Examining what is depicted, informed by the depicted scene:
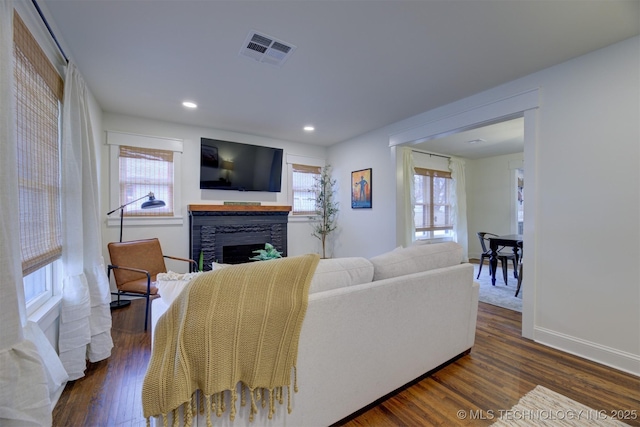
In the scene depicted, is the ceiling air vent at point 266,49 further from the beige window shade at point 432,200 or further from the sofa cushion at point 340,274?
the beige window shade at point 432,200

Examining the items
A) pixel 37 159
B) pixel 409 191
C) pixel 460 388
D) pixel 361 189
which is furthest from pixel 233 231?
pixel 460 388

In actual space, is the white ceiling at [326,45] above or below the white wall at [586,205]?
above

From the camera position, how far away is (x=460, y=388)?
1.76m

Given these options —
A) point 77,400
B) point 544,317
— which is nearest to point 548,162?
point 544,317

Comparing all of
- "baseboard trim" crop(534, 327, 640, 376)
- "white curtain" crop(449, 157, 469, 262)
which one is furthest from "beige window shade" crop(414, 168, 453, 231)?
"baseboard trim" crop(534, 327, 640, 376)

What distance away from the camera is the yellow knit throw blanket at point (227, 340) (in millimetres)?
963

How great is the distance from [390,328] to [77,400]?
202 centimetres

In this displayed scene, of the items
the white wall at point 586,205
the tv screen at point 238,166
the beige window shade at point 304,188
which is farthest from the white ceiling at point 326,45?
the beige window shade at point 304,188

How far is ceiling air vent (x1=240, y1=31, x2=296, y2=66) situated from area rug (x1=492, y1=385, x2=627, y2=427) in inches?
111

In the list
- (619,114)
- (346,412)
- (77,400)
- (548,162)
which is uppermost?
(619,114)

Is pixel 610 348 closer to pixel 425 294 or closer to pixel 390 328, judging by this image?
pixel 425 294

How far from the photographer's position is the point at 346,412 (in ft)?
4.74

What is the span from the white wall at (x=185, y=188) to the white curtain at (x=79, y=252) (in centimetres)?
146

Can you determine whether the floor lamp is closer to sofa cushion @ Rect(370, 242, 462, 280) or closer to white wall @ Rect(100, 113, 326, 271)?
white wall @ Rect(100, 113, 326, 271)
